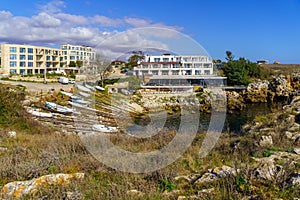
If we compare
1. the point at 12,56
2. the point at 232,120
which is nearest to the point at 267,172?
the point at 232,120

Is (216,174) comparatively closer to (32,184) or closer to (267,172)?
(267,172)

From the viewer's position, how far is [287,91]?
4238 centimetres

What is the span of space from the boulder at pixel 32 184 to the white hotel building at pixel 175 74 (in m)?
37.8

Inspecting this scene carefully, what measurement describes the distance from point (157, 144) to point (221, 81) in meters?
40.9

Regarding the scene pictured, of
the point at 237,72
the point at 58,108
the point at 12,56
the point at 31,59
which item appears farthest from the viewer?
the point at 31,59

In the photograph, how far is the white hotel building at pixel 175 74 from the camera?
43000 mm

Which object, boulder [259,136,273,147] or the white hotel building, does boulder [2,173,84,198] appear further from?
the white hotel building

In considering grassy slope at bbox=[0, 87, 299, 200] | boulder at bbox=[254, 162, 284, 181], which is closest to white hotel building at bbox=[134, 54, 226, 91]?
grassy slope at bbox=[0, 87, 299, 200]

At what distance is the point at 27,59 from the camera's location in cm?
5412

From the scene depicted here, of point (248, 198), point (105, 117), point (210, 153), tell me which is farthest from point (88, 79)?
point (248, 198)

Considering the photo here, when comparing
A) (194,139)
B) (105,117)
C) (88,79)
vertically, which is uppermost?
(88,79)

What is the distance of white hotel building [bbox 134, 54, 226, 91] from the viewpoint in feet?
141

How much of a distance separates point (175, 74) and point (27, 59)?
3090 centimetres

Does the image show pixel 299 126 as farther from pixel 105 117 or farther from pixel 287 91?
pixel 287 91
